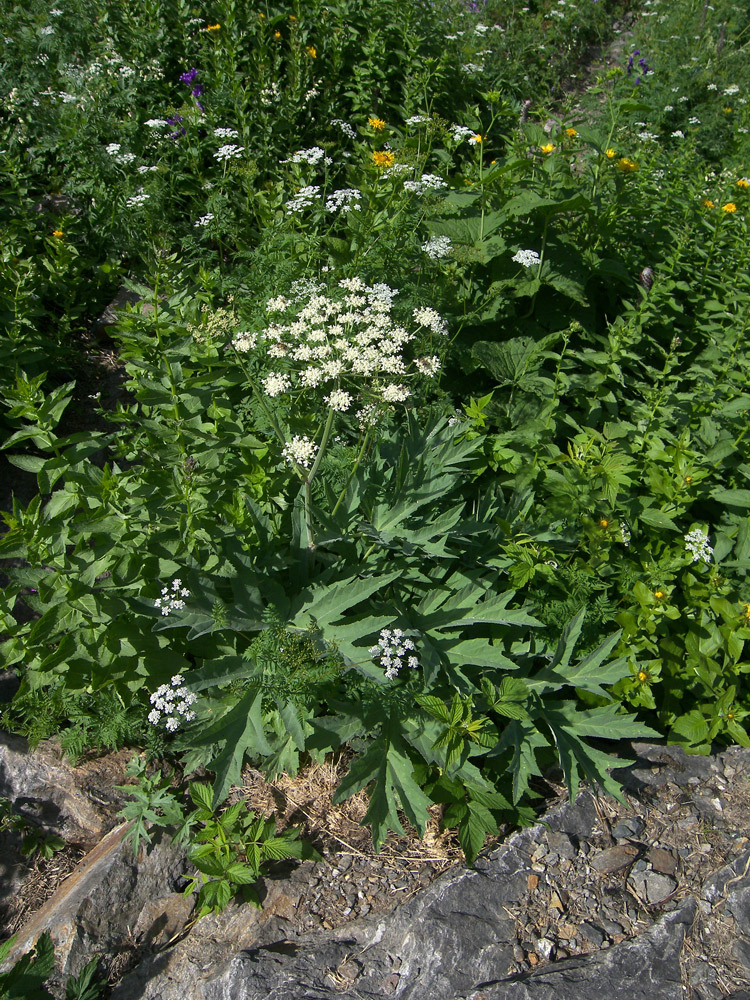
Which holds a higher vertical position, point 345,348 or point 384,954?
point 345,348

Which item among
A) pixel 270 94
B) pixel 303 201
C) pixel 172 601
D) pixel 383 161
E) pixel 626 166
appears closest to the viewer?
pixel 172 601

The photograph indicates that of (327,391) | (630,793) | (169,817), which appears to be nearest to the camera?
(169,817)

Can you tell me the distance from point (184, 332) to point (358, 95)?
5199mm

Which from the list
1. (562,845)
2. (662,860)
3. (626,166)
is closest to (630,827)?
(662,860)

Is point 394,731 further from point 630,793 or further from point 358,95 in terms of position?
point 358,95

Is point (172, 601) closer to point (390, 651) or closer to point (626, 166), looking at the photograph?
point (390, 651)

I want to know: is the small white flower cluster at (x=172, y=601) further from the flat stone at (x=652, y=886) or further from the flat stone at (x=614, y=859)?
the flat stone at (x=652, y=886)

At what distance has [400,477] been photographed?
3.32 meters

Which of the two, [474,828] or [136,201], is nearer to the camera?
[474,828]

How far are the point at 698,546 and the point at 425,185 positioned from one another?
3271 mm

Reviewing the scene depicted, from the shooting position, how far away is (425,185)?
5105mm

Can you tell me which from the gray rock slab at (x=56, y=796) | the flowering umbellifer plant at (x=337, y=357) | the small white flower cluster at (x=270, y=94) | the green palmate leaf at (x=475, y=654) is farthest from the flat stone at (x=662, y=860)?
the small white flower cluster at (x=270, y=94)

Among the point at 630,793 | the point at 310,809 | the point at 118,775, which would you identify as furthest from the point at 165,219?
the point at 630,793

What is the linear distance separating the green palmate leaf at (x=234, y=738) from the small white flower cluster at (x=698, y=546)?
2369 millimetres
